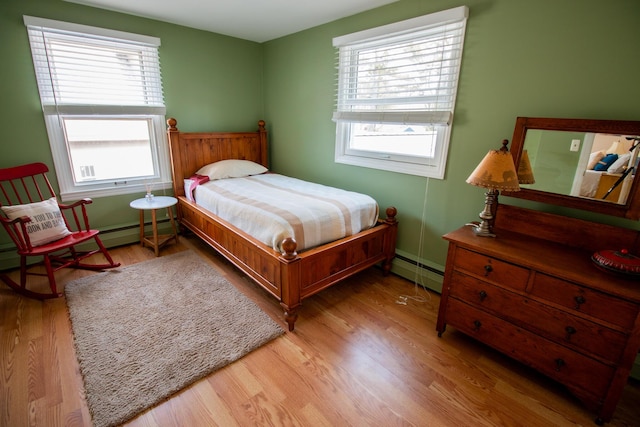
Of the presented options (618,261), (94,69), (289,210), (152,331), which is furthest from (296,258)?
(94,69)

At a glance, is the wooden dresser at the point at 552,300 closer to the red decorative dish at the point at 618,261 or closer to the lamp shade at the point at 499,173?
the red decorative dish at the point at 618,261

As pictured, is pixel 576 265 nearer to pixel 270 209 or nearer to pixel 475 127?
pixel 475 127

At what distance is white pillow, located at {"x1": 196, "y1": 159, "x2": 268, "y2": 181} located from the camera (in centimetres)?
336

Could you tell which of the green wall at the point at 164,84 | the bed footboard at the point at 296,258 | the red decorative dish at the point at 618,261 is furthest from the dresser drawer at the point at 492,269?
the green wall at the point at 164,84

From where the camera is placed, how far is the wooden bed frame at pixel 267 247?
6.73 ft

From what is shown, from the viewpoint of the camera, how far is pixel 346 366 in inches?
70.6

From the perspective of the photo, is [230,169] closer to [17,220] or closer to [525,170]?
[17,220]

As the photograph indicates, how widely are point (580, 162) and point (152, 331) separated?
2.79 metres

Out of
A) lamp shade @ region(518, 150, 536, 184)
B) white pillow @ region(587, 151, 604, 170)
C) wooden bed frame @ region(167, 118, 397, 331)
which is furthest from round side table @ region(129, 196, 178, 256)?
white pillow @ region(587, 151, 604, 170)

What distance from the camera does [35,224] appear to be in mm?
2334

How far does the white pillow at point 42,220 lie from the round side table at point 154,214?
0.58 m

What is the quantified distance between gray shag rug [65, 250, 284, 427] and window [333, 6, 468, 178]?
1.74 metres

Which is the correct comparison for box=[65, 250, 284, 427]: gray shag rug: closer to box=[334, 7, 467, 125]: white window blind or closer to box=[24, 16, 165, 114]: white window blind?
box=[24, 16, 165, 114]: white window blind

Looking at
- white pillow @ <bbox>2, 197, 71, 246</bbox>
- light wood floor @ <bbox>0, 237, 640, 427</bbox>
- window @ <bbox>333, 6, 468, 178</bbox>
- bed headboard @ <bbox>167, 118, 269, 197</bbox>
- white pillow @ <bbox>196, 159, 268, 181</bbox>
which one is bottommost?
light wood floor @ <bbox>0, 237, 640, 427</bbox>
